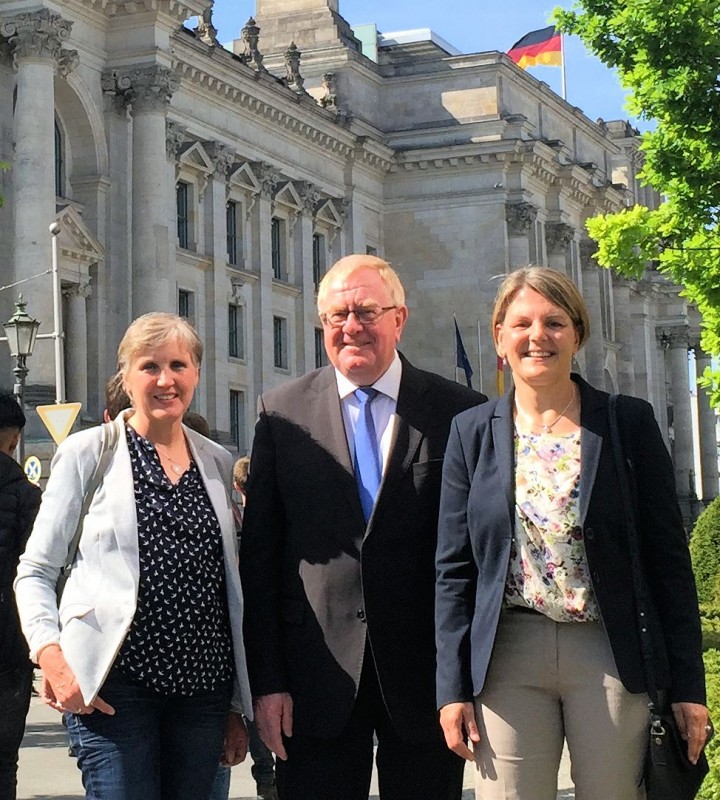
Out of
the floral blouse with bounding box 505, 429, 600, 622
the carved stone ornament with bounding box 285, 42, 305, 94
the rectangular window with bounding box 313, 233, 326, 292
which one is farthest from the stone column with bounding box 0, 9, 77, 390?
the floral blouse with bounding box 505, 429, 600, 622

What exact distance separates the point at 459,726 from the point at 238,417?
140 ft

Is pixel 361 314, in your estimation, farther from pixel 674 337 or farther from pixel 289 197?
pixel 674 337

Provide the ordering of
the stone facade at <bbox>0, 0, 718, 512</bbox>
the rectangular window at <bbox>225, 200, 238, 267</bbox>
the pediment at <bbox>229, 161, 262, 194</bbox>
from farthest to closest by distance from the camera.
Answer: the rectangular window at <bbox>225, 200, 238, 267</bbox> < the pediment at <bbox>229, 161, 262, 194</bbox> < the stone facade at <bbox>0, 0, 718, 512</bbox>

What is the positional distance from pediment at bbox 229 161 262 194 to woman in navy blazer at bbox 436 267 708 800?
141 feet

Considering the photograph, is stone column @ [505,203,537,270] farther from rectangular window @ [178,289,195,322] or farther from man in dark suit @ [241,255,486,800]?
man in dark suit @ [241,255,486,800]

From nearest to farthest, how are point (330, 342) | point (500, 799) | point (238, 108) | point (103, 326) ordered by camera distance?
point (500, 799) < point (330, 342) < point (103, 326) < point (238, 108)

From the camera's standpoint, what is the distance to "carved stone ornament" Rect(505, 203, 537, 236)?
59.4 m

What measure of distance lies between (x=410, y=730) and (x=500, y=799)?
19.1 inches

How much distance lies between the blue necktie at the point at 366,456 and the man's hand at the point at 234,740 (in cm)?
84

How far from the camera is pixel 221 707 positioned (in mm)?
5773

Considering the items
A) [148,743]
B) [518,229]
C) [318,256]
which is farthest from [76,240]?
[148,743]

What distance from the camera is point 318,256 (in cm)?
5466

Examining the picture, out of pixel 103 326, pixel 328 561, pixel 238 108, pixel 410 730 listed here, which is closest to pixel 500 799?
pixel 410 730

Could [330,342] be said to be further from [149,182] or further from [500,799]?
[149,182]
